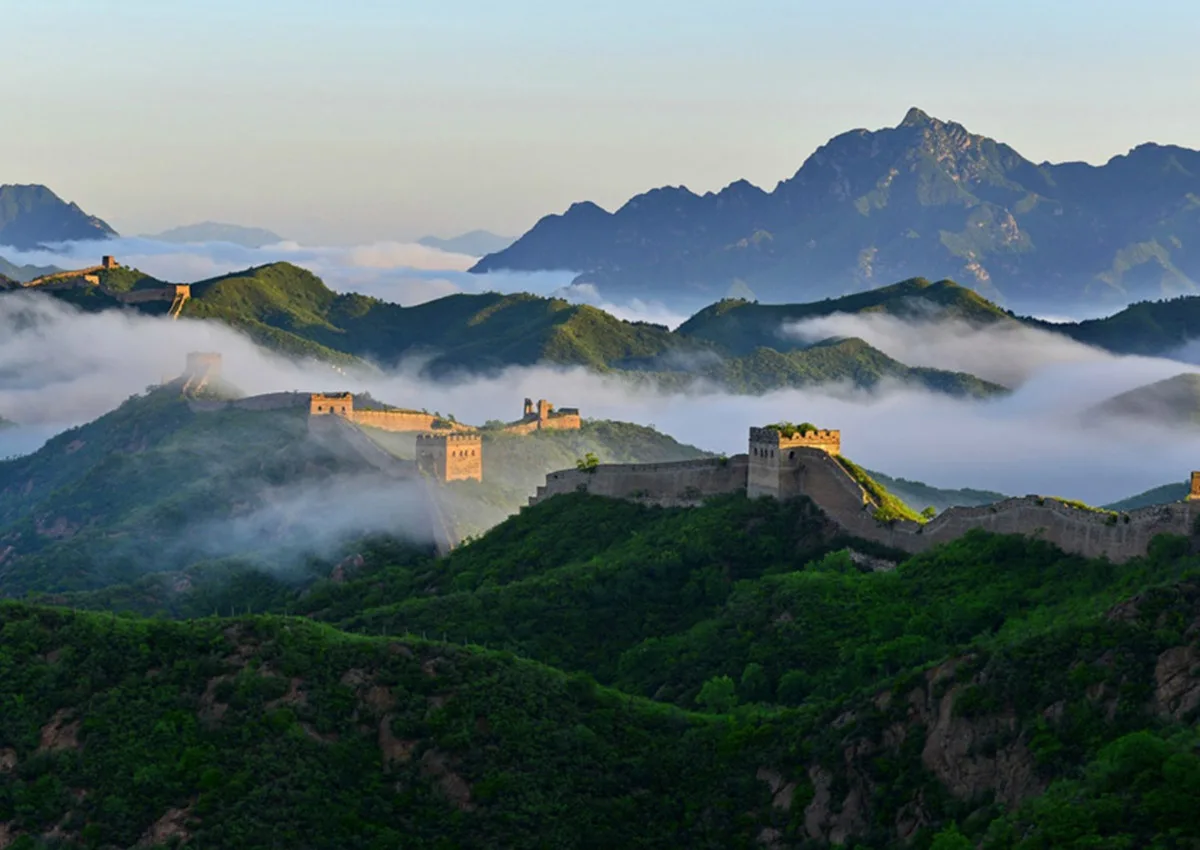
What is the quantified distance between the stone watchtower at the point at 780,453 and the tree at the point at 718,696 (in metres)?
20.9

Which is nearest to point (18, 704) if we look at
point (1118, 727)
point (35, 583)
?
point (1118, 727)

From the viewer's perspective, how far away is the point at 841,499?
335ft

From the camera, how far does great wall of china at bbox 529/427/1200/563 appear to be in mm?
82438

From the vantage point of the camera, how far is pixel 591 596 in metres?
102

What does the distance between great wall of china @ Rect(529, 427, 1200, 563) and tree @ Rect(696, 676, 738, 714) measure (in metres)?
13.5

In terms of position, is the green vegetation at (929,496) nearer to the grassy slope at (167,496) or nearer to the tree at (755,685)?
the grassy slope at (167,496)

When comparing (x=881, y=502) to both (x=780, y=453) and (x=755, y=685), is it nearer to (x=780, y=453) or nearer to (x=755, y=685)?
(x=780, y=453)

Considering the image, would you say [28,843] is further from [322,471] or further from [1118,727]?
[322,471]

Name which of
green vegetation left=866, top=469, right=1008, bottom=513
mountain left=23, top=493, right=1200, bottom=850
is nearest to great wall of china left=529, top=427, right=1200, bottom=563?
mountain left=23, top=493, right=1200, bottom=850

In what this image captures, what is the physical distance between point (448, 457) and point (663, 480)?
1469 inches

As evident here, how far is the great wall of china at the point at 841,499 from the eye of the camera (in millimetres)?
82438

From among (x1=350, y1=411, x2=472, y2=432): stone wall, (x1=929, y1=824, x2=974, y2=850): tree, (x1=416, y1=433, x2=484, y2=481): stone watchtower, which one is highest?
(x1=350, y1=411, x2=472, y2=432): stone wall

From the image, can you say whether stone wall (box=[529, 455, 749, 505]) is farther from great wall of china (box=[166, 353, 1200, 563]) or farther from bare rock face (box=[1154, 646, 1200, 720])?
bare rock face (box=[1154, 646, 1200, 720])

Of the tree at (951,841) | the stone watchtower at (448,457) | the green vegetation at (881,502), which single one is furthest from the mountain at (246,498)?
the tree at (951,841)
